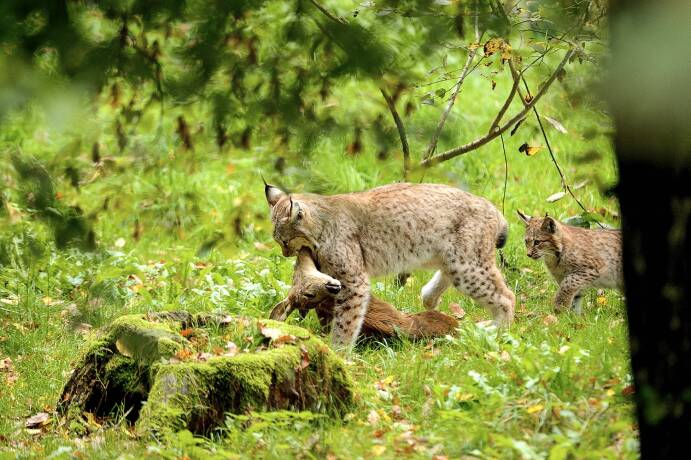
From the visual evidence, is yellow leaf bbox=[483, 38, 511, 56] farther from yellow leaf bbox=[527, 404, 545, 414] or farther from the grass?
yellow leaf bbox=[527, 404, 545, 414]

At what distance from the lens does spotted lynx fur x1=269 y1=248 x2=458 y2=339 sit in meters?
7.62

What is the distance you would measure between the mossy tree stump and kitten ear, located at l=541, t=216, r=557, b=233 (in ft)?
11.0

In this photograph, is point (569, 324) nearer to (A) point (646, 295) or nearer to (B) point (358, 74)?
(A) point (646, 295)

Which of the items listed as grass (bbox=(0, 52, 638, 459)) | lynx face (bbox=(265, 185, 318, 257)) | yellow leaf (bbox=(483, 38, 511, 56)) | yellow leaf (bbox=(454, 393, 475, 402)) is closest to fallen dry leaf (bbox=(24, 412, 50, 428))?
grass (bbox=(0, 52, 638, 459))

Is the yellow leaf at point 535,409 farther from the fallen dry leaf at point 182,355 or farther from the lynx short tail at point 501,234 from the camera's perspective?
the lynx short tail at point 501,234

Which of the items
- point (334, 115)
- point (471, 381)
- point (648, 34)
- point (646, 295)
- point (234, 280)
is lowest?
point (234, 280)

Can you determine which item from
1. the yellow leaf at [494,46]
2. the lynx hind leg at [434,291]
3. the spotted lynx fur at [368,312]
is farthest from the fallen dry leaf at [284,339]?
the lynx hind leg at [434,291]

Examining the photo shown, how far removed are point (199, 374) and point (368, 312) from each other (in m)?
2.43

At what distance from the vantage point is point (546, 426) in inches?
→ 201

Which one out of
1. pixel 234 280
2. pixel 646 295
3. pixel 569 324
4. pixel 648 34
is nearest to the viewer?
pixel 648 34

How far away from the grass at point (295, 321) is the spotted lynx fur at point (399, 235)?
14.8 inches

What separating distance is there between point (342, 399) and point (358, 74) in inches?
112

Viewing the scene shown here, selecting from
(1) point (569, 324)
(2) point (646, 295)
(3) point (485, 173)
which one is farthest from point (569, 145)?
(2) point (646, 295)

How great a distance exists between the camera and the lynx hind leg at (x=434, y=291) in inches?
348
